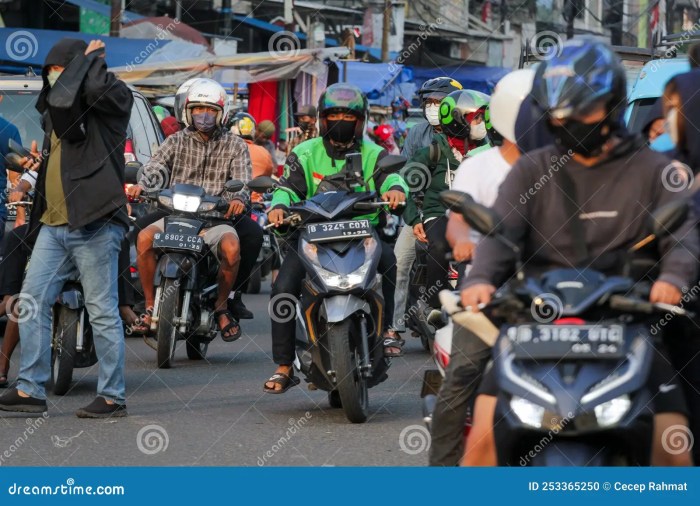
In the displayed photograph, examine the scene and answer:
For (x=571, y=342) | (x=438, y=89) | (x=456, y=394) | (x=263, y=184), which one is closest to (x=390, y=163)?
(x=263, y=184)

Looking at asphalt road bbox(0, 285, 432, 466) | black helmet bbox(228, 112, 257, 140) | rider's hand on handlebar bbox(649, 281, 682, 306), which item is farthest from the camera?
black helmet bbox(228, 112, 257, 140)

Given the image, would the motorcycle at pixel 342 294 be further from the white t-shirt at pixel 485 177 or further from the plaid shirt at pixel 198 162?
the plaid shirt at pixel 198 162

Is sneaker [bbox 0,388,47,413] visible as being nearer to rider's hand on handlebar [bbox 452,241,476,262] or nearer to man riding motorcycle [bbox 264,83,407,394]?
man riding motorcycle [bbox 264,83,407,394]

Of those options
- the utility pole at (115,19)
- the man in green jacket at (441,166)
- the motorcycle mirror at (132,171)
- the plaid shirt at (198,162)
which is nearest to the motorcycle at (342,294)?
the motorcycle mirror at (132,171)

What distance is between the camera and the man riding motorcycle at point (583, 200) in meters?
4.47

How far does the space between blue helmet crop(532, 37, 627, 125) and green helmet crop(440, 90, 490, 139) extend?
541cm

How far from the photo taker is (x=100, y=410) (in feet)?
27.2

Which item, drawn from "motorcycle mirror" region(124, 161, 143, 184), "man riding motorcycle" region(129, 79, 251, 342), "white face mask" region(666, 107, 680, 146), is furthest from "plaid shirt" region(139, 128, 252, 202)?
"white face mask" region(666, 107, 680, 146)

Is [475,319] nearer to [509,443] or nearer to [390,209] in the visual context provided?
[509,443]

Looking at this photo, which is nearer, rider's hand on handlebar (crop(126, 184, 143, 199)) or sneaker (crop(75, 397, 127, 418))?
sneaker (crop(75, 397, 127, 418))

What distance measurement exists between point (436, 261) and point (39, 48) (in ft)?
44.5

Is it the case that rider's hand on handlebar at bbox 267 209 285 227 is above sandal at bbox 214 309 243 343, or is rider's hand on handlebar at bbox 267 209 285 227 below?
above
